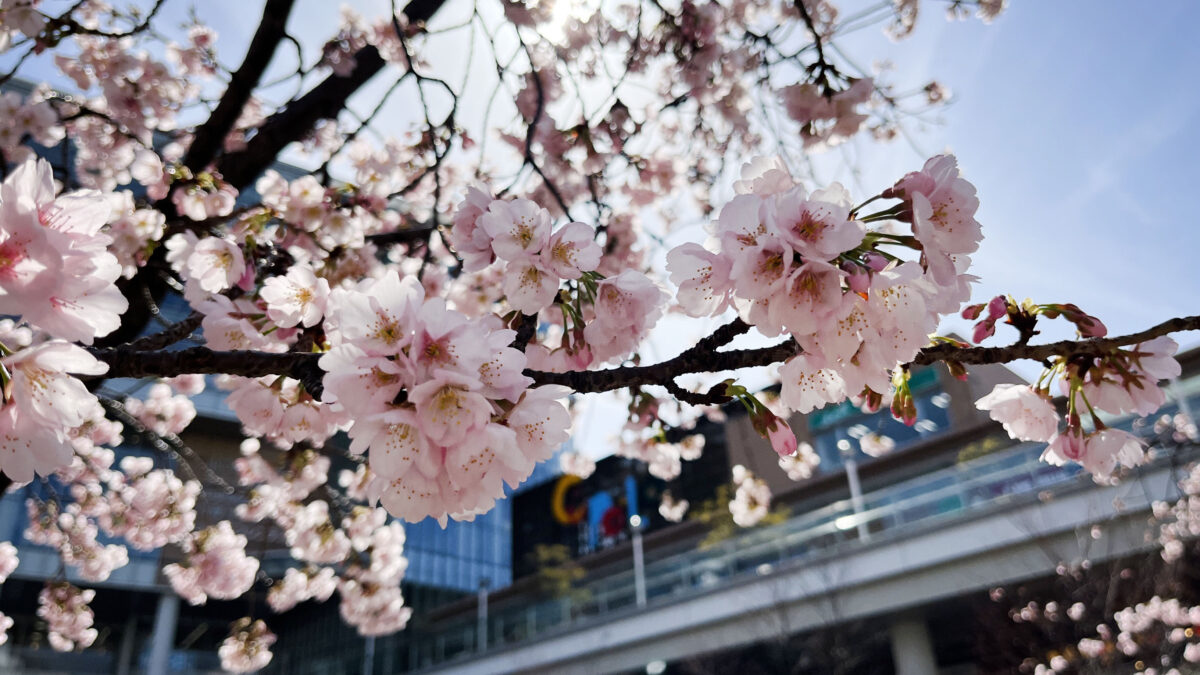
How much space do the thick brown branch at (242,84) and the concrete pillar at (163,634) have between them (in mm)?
18724

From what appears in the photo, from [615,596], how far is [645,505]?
22.8ft

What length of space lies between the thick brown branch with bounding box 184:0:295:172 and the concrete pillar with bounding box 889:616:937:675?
10.3 metres

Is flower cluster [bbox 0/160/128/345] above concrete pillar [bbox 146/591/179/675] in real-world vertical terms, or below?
below

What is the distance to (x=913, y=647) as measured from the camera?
9.93 meters

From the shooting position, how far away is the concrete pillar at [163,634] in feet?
56.2

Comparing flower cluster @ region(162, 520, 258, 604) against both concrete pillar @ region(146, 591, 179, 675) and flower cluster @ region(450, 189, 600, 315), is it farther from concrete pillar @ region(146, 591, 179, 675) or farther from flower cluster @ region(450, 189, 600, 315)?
concrete pillar @ region(146, 591, 179, 675)

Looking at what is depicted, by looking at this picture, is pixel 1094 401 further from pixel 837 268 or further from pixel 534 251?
pixel 534 251

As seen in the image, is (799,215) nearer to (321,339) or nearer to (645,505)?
(321,339)

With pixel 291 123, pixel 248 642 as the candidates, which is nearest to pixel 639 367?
pixel 291 123

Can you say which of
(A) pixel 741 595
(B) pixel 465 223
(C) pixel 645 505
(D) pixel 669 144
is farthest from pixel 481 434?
(C) pixel 645 505

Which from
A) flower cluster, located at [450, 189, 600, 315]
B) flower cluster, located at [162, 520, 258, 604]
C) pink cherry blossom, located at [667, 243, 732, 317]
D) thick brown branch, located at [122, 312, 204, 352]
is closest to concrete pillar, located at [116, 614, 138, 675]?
flower cluster, located at [162, 520, 258, 604]

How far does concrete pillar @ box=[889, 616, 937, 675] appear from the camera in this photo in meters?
9.89

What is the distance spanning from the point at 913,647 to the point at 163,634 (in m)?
16.9

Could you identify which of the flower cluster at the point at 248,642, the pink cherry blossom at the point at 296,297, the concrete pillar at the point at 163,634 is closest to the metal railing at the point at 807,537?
the flower cluster at the point at 248,642
